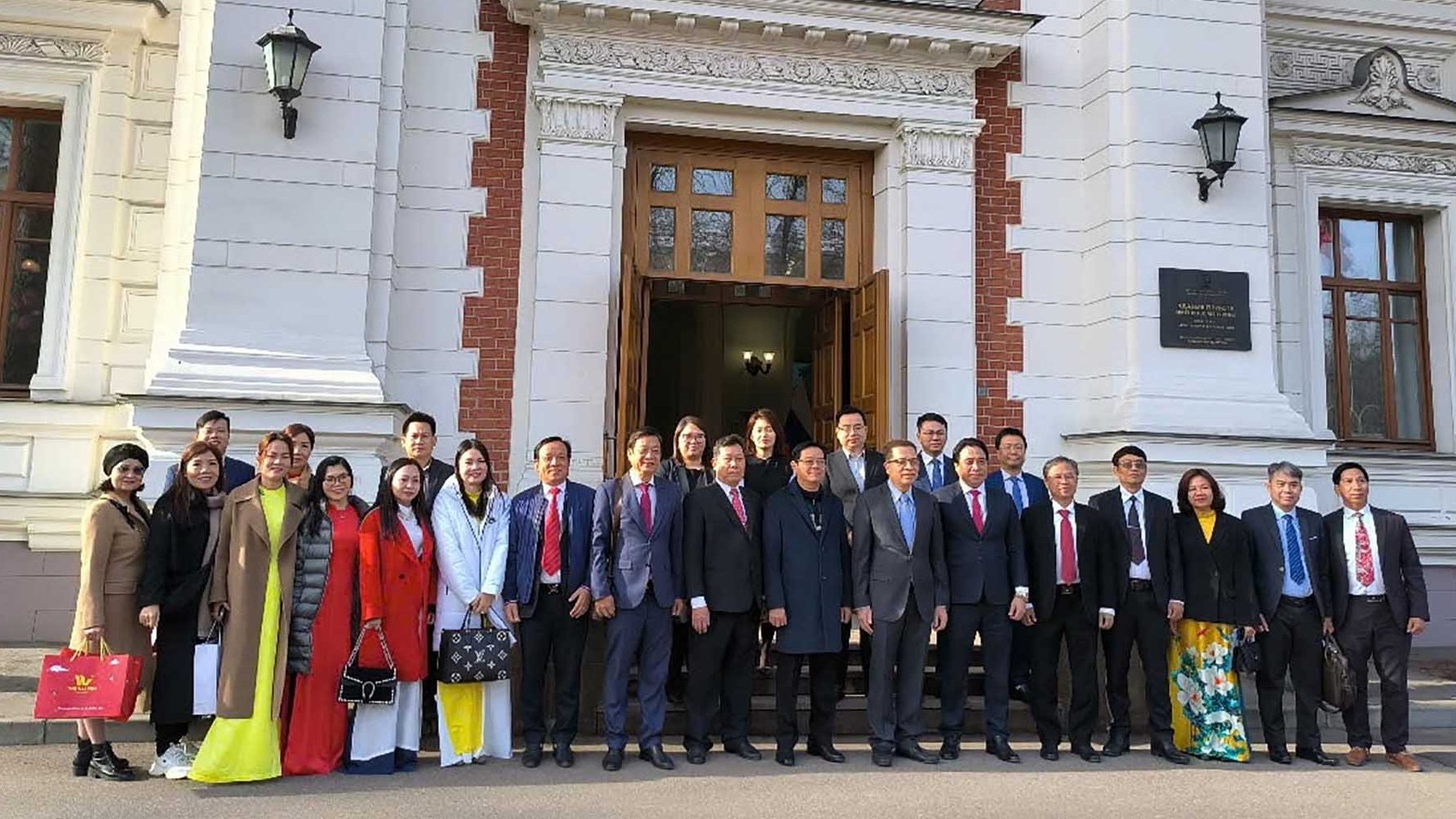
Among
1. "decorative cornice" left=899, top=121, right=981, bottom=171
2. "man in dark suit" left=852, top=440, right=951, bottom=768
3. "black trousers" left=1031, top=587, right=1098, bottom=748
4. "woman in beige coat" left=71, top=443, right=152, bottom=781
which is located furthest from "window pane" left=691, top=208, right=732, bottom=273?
"woman in beige coat" left=71, top=443, right=152, bottom=781

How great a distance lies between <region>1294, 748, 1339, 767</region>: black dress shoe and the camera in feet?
20.6

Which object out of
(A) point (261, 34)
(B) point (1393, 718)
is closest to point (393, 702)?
(A) point (261, 34)

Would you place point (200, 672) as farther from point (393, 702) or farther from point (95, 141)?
point (95, 141)

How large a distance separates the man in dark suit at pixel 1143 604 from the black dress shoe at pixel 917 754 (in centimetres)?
107

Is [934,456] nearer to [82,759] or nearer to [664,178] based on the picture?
[664,178]

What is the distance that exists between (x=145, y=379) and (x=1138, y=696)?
7.14 meters

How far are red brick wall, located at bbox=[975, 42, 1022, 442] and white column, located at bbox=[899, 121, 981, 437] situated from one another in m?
0.12

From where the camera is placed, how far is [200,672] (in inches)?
208

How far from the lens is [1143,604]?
6371 millimetres

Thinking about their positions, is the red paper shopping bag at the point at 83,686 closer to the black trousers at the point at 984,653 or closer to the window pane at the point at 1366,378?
the black trousers at the point at 984,653

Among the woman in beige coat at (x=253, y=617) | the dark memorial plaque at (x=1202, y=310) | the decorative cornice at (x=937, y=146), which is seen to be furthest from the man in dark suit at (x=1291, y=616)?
the woman in beige coat at (x=253, y=617)

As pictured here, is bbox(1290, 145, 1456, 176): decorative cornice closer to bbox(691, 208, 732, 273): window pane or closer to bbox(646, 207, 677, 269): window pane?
bbox(691, 208, 732, 273): window pane

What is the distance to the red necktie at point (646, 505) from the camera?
5.91 meters

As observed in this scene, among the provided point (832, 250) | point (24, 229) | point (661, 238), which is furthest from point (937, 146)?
point (24, 229)
